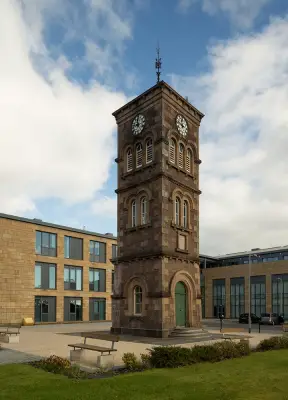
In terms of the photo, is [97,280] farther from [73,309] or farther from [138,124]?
[138,124]

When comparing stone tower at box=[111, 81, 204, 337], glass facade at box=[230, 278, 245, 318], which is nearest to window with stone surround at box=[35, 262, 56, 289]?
stone tower at box=[111, 81, 204, 337]

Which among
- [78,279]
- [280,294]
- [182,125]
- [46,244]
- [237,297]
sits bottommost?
[237,297]

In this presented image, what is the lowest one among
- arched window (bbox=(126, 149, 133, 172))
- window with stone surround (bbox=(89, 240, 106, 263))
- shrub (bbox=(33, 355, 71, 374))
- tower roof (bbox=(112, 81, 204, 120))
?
shrub (bbox=(33, 355, 71, 374))

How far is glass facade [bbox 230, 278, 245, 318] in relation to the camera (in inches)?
2781

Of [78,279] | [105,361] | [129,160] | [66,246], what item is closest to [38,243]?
[66,246]

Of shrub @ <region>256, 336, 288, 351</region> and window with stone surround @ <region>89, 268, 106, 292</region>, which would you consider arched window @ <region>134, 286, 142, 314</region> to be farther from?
window with stone surround @ <region>89, 268, 106, 292</region>

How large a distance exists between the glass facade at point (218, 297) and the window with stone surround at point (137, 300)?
46.9 metres

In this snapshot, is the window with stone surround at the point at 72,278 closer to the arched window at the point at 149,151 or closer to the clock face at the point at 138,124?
the clock face at the point at 138,124

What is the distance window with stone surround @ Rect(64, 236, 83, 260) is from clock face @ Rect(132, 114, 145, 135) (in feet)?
73.8

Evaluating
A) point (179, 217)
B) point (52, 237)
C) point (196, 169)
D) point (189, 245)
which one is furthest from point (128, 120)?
point (52, 237)

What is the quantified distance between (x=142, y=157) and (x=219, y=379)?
20.5m

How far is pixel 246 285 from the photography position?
69.9 m

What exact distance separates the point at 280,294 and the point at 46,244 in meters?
36.4

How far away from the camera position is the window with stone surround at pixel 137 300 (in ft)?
98.1
